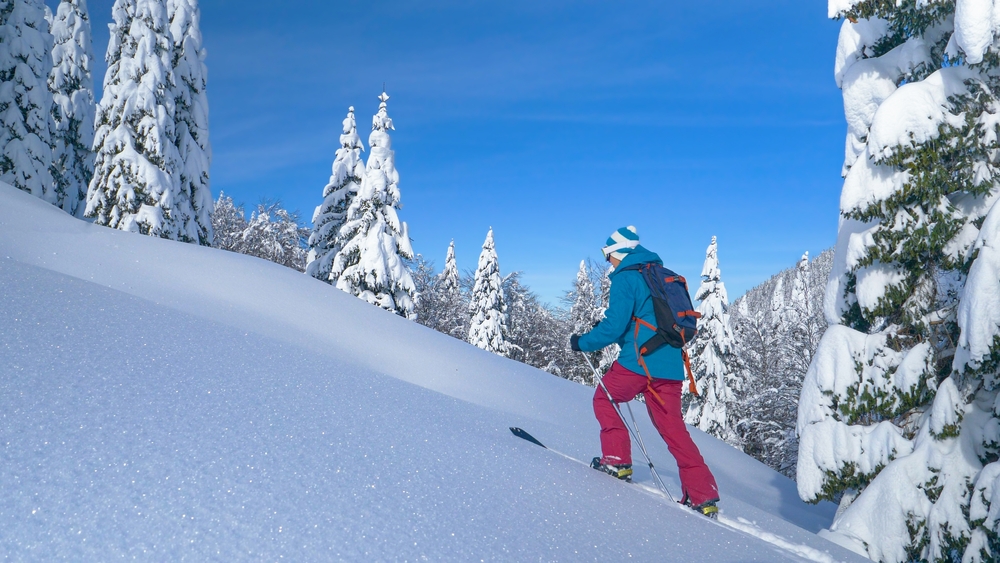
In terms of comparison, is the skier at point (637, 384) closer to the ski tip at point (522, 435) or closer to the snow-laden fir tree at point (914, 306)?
the ski tip at point (522, 435)

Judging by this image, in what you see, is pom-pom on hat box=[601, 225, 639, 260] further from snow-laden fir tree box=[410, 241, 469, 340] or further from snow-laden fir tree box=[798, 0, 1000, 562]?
snow-laden fir tree box=[410, 241, 469, 340]

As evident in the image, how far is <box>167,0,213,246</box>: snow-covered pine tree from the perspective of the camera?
1859cm

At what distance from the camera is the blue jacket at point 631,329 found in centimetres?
400

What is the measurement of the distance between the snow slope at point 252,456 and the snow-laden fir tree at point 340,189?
19077 millimetres

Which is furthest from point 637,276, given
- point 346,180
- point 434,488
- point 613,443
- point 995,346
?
point 346,180

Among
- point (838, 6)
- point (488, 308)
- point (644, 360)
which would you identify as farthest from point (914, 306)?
point (488, 308)

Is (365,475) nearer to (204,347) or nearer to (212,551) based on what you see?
(212,551)

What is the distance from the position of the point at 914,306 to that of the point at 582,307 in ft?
103

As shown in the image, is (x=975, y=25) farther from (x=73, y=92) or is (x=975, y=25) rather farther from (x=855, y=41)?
(x=73, y=92)

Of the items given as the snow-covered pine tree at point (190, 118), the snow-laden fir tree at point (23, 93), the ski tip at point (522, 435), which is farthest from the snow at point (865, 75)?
the snow-laden fir tree at point (23, 93)

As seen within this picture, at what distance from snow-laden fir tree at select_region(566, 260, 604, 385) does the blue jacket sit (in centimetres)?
2983

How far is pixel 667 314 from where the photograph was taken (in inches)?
156

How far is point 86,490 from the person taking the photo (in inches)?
72.3

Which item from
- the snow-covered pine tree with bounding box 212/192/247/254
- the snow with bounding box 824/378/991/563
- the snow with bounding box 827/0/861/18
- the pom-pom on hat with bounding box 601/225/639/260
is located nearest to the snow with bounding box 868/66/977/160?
the snow with bounding box 827/0/861/18
